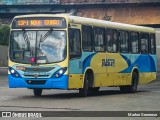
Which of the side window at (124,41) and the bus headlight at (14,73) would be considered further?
the side window at (124,41)

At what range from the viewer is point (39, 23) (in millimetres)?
19250

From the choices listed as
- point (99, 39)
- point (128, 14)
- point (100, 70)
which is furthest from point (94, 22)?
point (128, 14)

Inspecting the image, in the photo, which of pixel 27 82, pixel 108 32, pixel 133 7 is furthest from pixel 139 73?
pixel 133 7

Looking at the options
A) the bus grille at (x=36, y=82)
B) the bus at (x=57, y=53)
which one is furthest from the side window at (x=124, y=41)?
the bus grille at (x=36, y=82)

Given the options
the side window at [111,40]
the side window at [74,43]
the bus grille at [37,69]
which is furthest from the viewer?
the side window at [111,40]

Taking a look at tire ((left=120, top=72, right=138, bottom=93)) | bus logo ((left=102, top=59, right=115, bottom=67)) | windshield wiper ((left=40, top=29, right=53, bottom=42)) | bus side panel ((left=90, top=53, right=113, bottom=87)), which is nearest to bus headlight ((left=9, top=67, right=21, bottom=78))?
windshield wiper ((left=40, top=29, right=53, bottom=42))

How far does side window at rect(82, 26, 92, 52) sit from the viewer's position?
20.0 metres

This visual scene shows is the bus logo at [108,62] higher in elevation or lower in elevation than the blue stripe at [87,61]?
lower

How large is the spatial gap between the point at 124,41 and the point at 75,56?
480cm

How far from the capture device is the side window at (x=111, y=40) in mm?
22061

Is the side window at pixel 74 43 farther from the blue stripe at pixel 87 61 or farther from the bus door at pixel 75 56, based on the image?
the blue stripe at pixel 87 61

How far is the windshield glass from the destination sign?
10.0 inches

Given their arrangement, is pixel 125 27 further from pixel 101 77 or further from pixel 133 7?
pixel 133 7

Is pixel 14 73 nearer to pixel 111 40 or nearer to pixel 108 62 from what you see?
pixel 108 62
